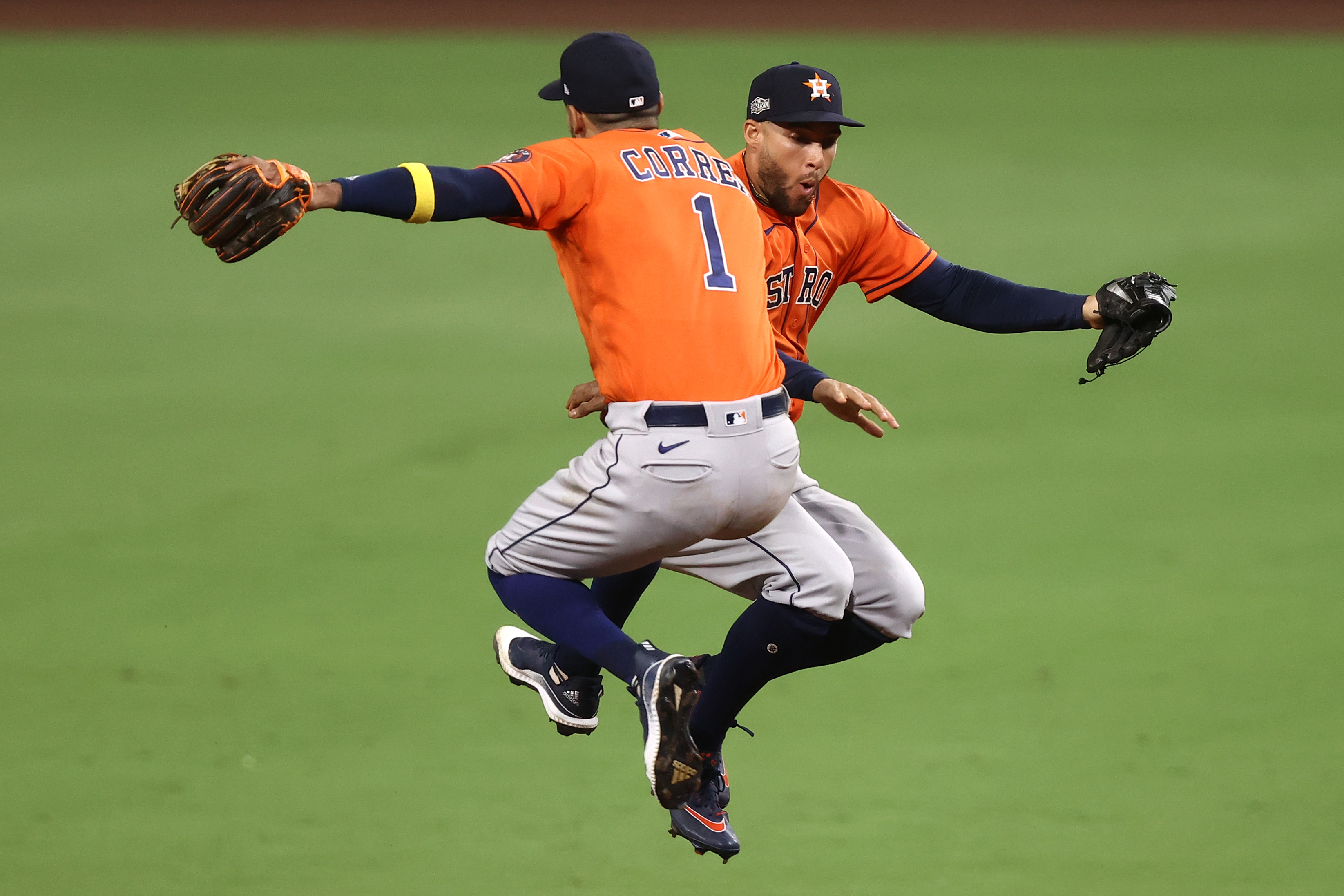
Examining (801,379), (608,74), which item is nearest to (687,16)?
(801,379)

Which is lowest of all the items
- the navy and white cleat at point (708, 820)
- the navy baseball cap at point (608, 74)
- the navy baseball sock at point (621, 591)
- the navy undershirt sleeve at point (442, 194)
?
the navy and white cleat at point (708, 820)

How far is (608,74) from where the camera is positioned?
4.56 meters

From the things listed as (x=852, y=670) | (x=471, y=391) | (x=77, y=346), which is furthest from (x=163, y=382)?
(x=852, y=670)

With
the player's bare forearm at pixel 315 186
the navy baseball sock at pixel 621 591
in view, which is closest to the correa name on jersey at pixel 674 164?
the player's bare forearm at pixel 315 186

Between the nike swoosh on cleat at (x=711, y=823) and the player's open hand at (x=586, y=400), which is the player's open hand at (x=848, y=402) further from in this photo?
the nike swoosh on cleat at (x=711, y=823)

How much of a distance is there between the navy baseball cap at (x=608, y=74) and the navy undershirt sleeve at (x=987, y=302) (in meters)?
1.31

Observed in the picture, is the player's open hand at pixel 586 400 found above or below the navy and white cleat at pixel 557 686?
above

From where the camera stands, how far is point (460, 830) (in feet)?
18.9

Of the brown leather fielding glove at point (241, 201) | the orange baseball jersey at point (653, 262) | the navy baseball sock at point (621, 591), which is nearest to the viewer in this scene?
the brown leather fielding glove at point (241, 201)

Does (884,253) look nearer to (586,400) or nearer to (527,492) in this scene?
(586,400)

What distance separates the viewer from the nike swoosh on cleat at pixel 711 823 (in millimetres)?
4973

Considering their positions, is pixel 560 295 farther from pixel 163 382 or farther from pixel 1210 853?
pixel 1210 853

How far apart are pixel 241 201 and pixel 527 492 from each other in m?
4.94

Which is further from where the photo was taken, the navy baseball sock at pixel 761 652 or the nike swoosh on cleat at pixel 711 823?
the nike swoosh on cleat at pixel 711 823
